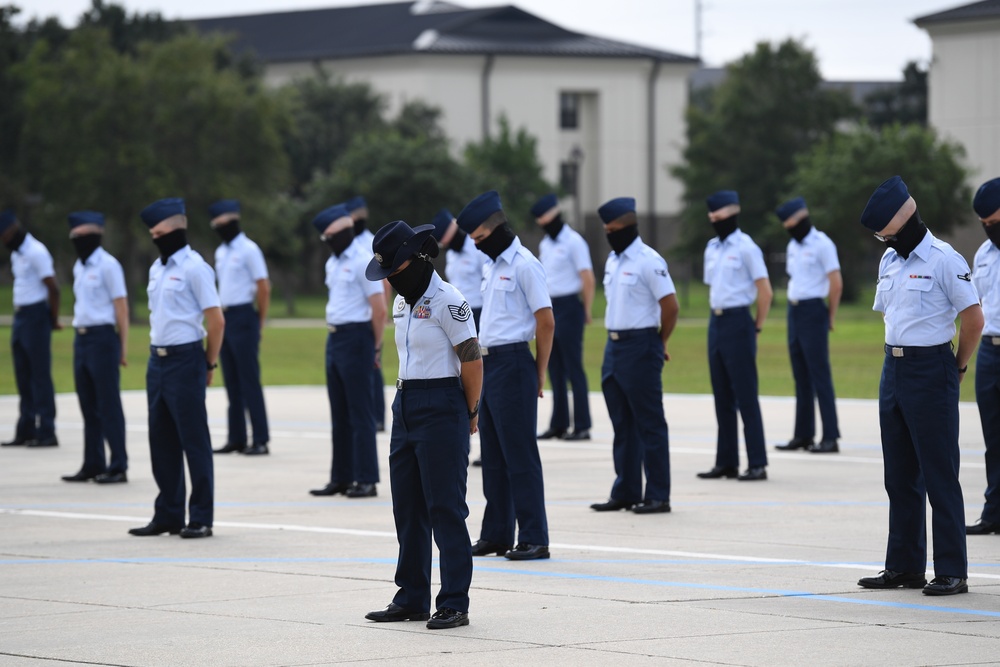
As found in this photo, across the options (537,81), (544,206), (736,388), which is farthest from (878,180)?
(736,388)

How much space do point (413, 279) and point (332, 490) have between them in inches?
221

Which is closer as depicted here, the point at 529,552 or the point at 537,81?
the point at 529,552

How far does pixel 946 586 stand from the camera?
29.8 feet

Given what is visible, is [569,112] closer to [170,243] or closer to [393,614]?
[170,243]

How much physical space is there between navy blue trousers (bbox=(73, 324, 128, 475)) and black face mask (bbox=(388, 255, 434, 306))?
21.0 ft

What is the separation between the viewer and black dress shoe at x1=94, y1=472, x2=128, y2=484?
14695 millimetres

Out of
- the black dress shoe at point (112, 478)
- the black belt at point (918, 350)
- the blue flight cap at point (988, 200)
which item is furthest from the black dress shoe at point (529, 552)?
the black dress shoe at point (112, 478)

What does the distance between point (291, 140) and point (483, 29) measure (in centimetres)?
1387

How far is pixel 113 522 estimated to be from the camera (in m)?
12.4

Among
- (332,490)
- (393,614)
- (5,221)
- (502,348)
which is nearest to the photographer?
(393,614)

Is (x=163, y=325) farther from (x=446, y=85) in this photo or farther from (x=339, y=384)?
(x=446, y=85)

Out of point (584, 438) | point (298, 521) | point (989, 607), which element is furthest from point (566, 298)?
point (989, 607)

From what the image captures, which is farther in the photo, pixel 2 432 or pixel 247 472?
pixel 2 432

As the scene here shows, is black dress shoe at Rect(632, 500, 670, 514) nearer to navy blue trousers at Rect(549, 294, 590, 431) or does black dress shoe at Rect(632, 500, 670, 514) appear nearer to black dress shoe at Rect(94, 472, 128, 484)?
black dress shoe at Rect(94, 472, 128, 484)
